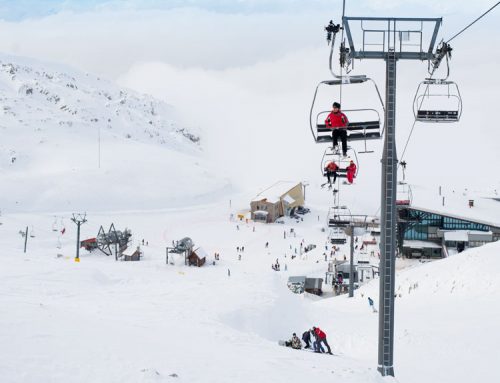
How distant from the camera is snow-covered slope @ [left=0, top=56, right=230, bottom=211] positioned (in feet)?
199

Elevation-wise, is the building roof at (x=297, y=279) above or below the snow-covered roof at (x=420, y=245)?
below

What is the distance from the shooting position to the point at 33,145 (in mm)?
78375

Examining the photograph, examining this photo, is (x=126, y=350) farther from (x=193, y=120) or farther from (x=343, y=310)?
(x=193, y=120)

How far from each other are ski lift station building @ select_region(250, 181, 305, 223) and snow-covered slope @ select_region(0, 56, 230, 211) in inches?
465

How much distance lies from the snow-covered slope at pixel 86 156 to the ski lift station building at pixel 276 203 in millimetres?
11823

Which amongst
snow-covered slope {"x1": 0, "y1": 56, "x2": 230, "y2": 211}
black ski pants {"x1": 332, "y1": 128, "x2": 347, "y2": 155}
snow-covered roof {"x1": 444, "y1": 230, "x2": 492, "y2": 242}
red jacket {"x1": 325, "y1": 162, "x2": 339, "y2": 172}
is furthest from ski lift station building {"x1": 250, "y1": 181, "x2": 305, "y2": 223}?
black ski pants {"x1": 332, "y1": 128, "x2": 347, "y2": 155}

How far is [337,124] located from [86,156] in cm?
7076

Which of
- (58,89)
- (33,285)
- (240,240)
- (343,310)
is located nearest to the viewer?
(33,285)

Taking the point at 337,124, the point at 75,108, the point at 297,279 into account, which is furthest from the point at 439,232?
the point at 75,108

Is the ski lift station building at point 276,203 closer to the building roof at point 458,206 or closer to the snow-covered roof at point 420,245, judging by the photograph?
the building roof at point 458,206

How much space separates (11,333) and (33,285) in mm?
10102

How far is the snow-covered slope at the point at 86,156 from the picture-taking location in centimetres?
6053

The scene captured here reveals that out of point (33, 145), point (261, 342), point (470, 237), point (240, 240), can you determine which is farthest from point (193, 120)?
point (261, 342)

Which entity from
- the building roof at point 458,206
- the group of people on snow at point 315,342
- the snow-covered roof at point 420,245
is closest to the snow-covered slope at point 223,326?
the group of people on snow at point 315,342
